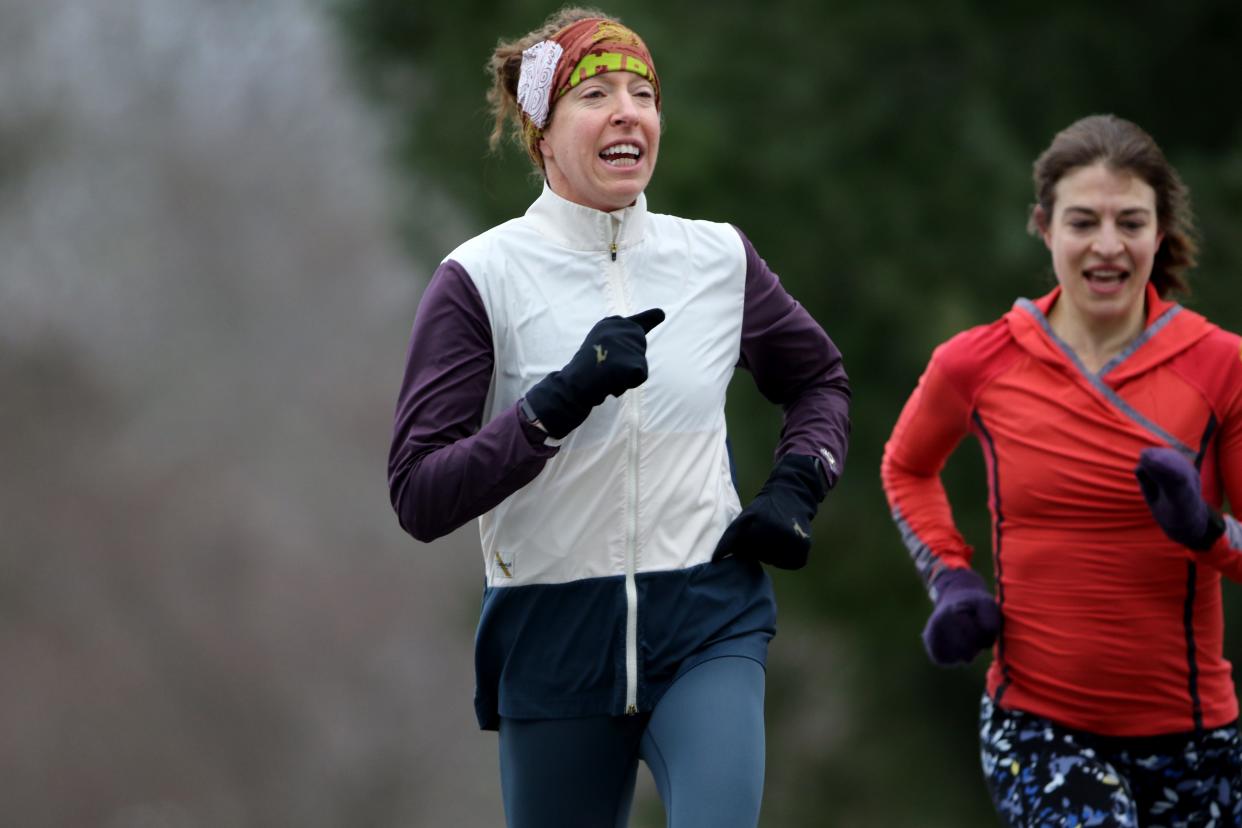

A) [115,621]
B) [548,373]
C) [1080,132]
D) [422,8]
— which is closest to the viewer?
[548,373]

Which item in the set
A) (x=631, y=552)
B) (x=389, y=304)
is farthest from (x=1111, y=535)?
(x=389, y=304)

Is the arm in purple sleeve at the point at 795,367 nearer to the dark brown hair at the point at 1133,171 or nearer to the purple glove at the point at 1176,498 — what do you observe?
the purple glove at the point at 1176,498

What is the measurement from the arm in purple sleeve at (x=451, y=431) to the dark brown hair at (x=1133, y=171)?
4.24 feet

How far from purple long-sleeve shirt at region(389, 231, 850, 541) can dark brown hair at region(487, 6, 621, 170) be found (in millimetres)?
377

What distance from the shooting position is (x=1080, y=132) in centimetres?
383

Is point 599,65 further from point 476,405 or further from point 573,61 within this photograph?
point 476,405

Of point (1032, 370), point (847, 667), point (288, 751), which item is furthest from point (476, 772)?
point (1032, 370)

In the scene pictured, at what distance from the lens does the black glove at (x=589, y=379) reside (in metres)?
3.03

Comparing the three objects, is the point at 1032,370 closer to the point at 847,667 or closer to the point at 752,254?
the point at 752,254

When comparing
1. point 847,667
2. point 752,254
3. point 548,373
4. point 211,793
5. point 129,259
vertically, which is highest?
point 129,259

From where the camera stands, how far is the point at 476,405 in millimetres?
3234

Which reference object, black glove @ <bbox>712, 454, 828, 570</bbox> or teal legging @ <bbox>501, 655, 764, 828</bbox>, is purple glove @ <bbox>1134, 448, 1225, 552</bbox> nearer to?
black glove @ <bbox>712, 454, 828, 570</bbox>

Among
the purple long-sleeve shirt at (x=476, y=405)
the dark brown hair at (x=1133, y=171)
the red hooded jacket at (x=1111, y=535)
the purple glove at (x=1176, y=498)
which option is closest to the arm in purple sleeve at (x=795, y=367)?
the purple long-sleeve shirt at (x=476, y=405)

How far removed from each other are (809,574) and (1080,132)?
5494 mm
